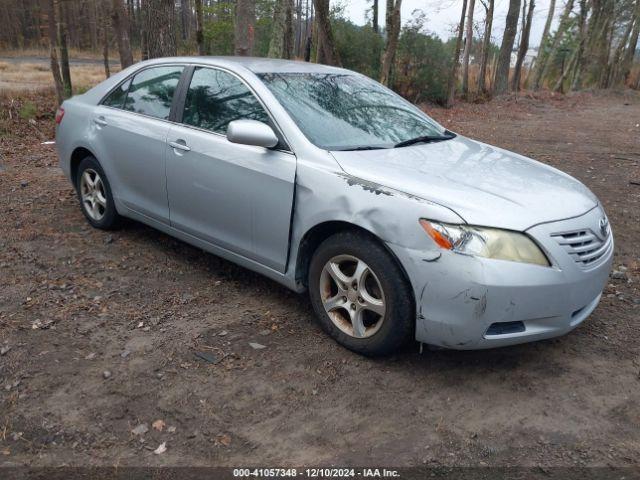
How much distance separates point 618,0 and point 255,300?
99.7ft

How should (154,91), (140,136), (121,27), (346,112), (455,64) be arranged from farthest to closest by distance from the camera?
(455,64) < (121,27) < (154,91) < (140,136) < (346,112)

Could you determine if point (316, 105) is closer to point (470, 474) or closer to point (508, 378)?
point (508, 378)

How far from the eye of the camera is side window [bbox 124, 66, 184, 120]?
15.0 ft

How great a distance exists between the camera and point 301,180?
138 inches

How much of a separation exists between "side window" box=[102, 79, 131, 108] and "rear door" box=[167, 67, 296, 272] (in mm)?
934

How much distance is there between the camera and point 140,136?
4598 mm

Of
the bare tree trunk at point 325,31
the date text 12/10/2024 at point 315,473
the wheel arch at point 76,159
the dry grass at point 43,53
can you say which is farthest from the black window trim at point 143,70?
the dry grass at point 43,53

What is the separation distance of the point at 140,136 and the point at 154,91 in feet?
1.39

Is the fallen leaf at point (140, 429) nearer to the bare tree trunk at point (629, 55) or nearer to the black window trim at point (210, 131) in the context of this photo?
the black window trim at point (210, 131)

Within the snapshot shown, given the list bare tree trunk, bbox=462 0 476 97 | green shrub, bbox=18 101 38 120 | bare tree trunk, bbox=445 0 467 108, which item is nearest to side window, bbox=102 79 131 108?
green shrub, bbox=18 101 38 120

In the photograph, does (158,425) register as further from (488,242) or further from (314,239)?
(488,242)

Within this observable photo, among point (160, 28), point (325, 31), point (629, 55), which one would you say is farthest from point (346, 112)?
point (629, 55)

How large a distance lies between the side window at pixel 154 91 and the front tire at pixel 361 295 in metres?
1.96

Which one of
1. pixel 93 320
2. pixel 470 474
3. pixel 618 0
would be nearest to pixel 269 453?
pixel 470 474
